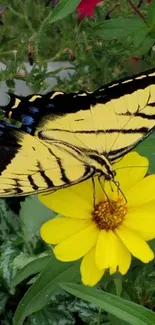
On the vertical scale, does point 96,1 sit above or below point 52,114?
above

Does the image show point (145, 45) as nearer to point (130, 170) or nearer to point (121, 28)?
point (121, 28)

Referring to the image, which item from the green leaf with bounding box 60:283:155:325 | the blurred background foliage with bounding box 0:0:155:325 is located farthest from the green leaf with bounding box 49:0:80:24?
the green leaf with bounding box 60:283:155:325

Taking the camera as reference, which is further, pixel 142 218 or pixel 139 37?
pixel 139 37

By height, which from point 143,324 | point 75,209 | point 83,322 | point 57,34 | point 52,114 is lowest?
point 83,322

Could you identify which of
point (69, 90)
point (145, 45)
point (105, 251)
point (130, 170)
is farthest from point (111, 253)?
point (69, 90)

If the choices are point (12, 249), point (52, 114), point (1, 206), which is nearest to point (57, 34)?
point (1, 206)

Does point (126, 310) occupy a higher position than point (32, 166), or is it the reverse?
point (32, 166)

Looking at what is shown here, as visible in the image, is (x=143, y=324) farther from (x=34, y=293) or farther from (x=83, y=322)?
(x=83, y=322)
